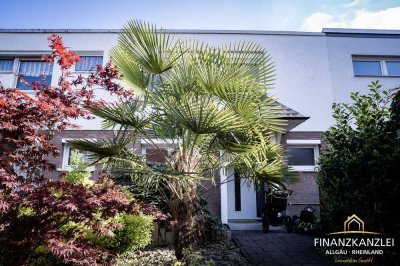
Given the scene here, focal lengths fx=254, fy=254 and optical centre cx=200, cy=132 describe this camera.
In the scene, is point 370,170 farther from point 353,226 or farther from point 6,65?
point 6,65

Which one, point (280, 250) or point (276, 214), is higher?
point (276, 214)

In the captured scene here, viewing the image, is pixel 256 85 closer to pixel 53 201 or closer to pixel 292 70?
pixel 53 201

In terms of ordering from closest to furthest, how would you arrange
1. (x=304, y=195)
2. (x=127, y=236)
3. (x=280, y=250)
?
1. (x=127, y=236)
2. (x=280, y=250)
3. (x=304, y=195)

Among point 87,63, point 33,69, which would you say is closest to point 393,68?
point 87,63

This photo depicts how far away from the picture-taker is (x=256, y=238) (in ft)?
22.6

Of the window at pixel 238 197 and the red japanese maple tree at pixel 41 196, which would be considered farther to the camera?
the window at pixel 238 197

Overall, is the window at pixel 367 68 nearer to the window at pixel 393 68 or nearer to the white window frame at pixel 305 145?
the window at pixel 393 68

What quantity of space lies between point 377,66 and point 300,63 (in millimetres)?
3900

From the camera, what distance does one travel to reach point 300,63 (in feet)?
36.0

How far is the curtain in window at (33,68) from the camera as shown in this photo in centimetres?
1095

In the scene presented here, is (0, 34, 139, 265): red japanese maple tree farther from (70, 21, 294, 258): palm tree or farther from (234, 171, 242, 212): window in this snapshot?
(234, 171, 242, 212): window

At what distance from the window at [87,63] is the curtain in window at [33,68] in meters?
1.19

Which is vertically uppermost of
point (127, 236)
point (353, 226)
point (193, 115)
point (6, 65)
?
point (6, 65)

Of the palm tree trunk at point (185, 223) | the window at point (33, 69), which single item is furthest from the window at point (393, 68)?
the window at point (33, 69)
